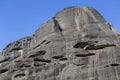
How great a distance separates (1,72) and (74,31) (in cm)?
1738

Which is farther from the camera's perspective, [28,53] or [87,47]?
[28,53]

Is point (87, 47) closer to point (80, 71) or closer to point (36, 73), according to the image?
point (80, 71)

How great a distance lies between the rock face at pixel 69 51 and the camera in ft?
199

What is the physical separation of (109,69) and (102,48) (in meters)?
6.47

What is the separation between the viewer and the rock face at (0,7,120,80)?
6056 cm

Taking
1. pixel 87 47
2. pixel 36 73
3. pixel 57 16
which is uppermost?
pixel 57 16

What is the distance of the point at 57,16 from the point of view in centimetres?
7800

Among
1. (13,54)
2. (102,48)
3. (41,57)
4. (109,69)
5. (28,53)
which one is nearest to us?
(109,69)

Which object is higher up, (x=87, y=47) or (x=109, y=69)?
(x=87, y=47)

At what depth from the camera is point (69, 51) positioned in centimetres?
6675

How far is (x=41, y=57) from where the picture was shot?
69.2 metres

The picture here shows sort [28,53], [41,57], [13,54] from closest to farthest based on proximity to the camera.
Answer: [41,57], [28,53], [13,54]

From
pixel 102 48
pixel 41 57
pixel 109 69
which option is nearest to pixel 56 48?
pixel 41 57

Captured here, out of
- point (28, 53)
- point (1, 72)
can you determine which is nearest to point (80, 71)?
point (28, 53)
